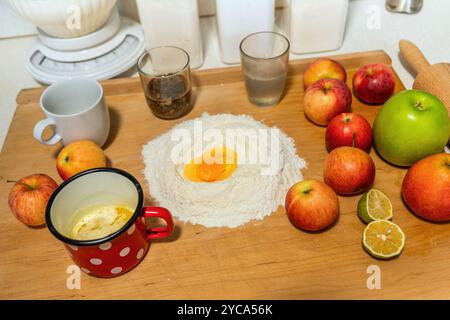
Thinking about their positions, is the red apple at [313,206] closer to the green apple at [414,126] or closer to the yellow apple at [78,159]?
the green apple at [414,126]

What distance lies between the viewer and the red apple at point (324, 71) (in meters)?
0.93

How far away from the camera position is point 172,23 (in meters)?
0.98

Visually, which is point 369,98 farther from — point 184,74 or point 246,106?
point 184,74

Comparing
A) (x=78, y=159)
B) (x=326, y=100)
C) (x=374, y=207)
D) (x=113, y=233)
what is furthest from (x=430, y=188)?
(x=78, y=159)

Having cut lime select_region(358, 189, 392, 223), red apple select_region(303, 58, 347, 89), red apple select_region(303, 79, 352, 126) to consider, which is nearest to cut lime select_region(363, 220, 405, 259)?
cut lime select_region(358, 189, 392, 223)

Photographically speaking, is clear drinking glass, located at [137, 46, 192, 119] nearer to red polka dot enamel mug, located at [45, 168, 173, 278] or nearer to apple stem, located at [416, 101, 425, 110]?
red polka dot enamel mug, located at [45, 168, 173, 278]

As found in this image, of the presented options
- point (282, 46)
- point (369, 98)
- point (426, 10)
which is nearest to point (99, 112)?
point (282, 46)

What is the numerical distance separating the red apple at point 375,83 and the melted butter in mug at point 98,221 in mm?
525

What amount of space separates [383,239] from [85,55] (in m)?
0.75

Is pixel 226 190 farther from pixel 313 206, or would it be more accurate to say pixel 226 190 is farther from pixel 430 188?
pixel 430 188

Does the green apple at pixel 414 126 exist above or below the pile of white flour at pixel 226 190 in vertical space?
above

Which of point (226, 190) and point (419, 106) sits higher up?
point (419, 106)

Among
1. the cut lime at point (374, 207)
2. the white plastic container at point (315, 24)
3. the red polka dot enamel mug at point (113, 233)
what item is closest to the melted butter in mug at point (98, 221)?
the red polka dot enamel mug at point (113, 233)

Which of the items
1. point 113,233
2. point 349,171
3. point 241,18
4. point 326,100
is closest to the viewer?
point 113,233
